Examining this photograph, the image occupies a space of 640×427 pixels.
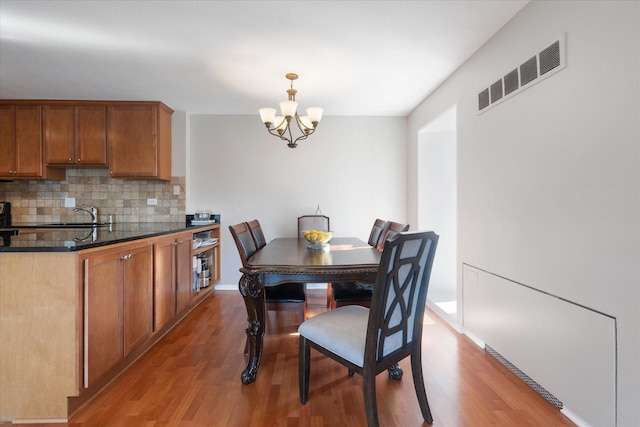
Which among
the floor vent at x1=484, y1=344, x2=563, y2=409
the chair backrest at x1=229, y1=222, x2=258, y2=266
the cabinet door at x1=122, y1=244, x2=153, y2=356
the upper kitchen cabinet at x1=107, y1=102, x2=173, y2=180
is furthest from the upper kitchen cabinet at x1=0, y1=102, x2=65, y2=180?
the floor vent at x1=484, y1=344, x2=563, y2=409

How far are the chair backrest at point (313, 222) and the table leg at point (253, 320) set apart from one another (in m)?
1.82

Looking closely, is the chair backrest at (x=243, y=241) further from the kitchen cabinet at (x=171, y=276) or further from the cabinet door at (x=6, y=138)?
the cabinet door at (x=6, y=138)

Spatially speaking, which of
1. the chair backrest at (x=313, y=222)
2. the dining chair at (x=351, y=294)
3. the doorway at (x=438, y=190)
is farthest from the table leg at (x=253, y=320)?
the doorway at (x=438, y=190)

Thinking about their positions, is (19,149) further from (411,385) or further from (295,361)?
(411,385)

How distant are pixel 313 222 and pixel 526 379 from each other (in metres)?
→ 2.43

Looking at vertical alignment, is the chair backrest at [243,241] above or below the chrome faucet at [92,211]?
below

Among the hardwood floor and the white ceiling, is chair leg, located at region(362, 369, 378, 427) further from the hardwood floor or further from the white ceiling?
the white ceiling

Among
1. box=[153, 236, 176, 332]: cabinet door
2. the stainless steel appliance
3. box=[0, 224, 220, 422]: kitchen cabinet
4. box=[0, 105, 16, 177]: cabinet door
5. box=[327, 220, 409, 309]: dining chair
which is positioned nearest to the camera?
box=[0, 224, 220, 422]: kitchen cabinet

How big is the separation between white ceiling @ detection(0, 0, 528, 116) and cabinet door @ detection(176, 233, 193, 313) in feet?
4.97

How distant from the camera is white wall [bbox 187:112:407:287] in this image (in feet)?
13.3

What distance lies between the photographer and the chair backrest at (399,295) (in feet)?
4.07

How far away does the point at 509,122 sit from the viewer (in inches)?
79.6

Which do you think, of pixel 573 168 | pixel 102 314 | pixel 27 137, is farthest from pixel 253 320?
pixel 27 137

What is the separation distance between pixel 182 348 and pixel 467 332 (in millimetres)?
2245
